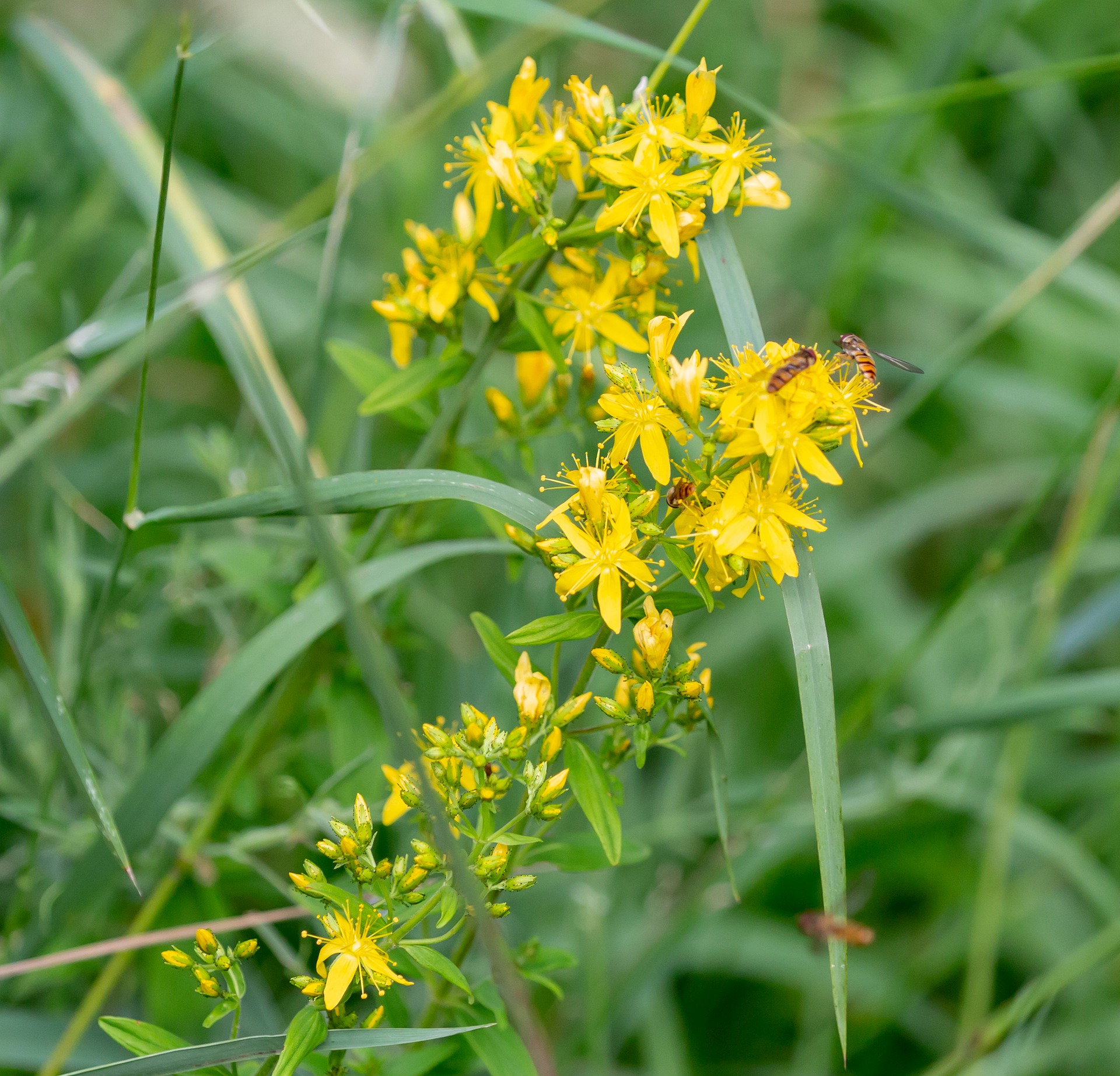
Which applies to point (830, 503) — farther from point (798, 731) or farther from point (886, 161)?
point (886, 161)

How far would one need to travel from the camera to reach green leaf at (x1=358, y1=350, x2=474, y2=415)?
147 centimetres

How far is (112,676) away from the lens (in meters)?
2.19

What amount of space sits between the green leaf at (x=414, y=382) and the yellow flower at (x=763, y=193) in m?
0.48

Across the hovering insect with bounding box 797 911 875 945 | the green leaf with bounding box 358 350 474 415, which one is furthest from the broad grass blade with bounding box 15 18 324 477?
the hovering insect with bounding box 797 911 875 945

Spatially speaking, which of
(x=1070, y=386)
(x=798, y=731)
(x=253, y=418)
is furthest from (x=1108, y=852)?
(x=253, y=418)

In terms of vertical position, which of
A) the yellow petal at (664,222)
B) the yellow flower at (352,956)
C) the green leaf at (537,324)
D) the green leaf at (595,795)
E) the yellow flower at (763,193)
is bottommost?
the yellow flower at (352,956)

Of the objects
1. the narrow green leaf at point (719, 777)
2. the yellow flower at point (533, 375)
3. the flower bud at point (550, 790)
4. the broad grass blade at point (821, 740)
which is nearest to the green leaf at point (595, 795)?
the flower bud at point (550, 790)

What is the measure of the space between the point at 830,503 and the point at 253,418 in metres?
1.71

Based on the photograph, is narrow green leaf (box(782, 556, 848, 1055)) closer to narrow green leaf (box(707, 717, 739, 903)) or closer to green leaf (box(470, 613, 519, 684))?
narrow green leaf (box(707, 717, 739, 903))

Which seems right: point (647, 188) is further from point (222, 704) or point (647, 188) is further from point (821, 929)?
point (821, 929)

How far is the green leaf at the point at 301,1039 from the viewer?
1.06 meters

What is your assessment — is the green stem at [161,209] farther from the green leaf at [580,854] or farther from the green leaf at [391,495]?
the green leaf at [580,854]

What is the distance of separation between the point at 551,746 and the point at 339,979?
354mm

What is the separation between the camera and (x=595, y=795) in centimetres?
120
